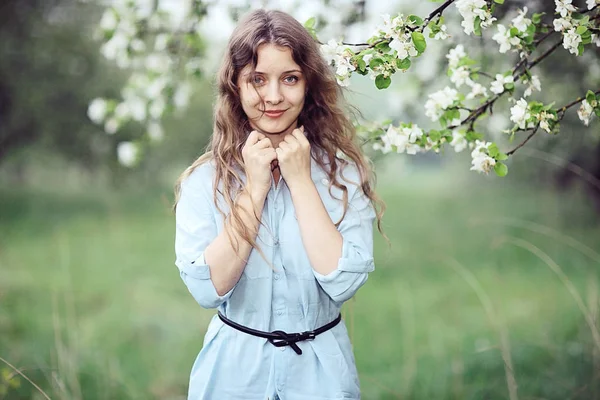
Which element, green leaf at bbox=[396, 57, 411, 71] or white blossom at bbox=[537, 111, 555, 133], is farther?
white blossom at bbox=[537, 111, 555, 133]

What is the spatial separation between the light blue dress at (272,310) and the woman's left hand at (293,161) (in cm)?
13

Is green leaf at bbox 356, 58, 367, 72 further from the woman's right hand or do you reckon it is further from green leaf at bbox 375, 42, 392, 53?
the woman's right hand

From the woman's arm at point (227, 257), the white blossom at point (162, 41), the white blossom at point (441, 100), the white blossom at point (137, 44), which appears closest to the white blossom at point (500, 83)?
the white blossom at point (441, 100)

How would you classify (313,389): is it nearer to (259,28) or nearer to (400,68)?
(400,68)

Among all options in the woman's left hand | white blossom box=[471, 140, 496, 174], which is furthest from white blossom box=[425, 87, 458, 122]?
the woman's left hand

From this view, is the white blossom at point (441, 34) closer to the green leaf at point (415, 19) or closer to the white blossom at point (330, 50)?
the green leaf at point (415, 19)

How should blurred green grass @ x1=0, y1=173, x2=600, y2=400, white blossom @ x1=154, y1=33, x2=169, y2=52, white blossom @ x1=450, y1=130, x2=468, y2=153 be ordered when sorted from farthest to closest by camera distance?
blurred green grass @ x1=0, y1=173, x2=600, y2=400
white blossom @ x1=154, y1=33, x2=169, y2=52
white blossom @ x1=450, y1=130, x2=468, y2=153

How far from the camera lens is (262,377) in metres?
1.97

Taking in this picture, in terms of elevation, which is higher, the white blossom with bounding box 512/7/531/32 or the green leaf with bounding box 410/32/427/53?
the white blossom with bounding box 512/7/531/32

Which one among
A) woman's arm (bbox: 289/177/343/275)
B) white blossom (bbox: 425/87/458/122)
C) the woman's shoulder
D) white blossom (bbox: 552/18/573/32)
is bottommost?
woman's arm (bbox: 289/177/343/275)

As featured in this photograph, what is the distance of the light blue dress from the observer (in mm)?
1960

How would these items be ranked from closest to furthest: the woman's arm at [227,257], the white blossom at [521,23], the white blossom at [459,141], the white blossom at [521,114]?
the woman's arm at [227,257] < the white blossom at [521,114] < the white blossom at [521,23] < the white blossom at [459,141]

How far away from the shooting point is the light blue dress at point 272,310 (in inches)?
77.2

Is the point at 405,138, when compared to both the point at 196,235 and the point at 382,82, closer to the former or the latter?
the point at 382,82
